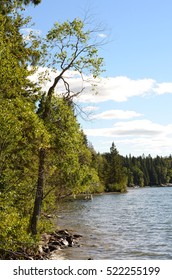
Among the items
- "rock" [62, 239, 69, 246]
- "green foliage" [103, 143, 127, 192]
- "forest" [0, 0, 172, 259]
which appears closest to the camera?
"forest" [0, 0, 172, 259]

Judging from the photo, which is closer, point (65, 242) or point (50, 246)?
point (50, 246)

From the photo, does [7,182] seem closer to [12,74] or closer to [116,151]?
[12,74]

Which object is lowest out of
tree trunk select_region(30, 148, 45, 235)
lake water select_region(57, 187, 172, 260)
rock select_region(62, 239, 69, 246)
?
lake water select_region(57, 187, 172, 260)

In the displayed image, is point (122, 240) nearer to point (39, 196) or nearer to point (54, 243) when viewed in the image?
point (54, 243)

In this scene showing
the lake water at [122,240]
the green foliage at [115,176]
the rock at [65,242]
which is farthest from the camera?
the green foliage at [115,176]

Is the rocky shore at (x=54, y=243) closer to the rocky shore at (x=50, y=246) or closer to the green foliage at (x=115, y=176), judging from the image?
the rocky shore at (x=50, y=246)

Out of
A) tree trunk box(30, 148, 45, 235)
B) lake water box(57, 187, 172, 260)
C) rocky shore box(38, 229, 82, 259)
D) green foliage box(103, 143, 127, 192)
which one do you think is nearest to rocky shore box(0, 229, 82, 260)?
rocky shore box(38, 229, 82, 259)

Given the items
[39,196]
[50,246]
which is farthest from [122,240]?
[39,196]

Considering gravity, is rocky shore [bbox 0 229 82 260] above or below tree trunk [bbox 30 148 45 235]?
below

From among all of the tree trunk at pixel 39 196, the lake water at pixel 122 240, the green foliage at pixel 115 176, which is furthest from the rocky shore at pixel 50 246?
the green foliage at pixel 115 176

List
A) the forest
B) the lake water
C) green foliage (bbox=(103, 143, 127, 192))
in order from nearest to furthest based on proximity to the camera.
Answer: the forest
the lake water
green foliage (bbox=(103, 143, 127, 192))

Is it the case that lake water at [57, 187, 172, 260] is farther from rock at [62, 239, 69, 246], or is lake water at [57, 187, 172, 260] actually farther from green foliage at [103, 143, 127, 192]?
green foliage at [103, 143, 127, 192]

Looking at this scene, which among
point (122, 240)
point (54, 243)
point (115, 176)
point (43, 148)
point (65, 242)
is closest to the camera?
point (43, 148)

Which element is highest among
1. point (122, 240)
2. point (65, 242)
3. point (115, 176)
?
point (115, 176)
